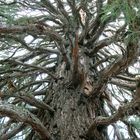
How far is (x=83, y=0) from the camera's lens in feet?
10.5

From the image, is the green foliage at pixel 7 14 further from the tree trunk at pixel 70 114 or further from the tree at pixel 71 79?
the tree trunk at pixel 70 114

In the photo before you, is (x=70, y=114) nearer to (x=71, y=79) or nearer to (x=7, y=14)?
(x=71, y=79)

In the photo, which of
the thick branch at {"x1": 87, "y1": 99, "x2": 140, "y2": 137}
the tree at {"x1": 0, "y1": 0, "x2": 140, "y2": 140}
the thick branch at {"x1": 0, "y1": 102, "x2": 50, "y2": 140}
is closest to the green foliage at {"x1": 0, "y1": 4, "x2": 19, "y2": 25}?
the tree at {"x1": 0, "y1": 0, "x2": 140, "y2": 140}

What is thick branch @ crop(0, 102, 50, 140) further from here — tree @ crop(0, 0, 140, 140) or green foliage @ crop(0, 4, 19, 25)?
green foliage @ crop(0, 4, 19, 25)

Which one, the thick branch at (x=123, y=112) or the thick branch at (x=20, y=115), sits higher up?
the thick branch at (x=20, y=115)

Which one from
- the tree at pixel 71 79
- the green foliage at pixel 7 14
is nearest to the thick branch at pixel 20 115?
the tree at pixel 71 79

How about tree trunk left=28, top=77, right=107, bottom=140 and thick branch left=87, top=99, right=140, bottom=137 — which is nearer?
thick branch left=87, top=99, right=140, bottom=137

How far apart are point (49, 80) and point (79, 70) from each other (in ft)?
2.31

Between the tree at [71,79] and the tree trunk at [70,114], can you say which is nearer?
the tree at [71,79]

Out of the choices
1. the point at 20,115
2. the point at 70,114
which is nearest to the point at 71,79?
the point at 70,114

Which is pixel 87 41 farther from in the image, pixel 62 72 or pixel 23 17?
pixel 23 17

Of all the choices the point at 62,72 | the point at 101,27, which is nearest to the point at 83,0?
the point at 101,27

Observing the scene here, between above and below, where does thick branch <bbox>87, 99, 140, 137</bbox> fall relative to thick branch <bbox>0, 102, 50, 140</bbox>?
below

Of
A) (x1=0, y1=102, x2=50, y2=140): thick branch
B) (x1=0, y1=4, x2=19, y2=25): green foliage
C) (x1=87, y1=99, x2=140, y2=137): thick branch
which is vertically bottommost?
(x1=87, y1=99, x2=140, y2=137): thick branch
